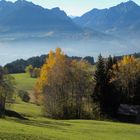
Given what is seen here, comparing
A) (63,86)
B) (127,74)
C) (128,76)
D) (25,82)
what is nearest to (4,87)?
(63,86)

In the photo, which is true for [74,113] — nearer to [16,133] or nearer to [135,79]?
[135,79]

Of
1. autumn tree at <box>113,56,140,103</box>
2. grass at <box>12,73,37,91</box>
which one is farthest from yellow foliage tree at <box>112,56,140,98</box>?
grass at <box>12,73,37,91</box>

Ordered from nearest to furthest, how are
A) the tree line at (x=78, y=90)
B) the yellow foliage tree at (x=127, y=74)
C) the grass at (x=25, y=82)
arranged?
1. the tree line at (x=78, y=90)
2. the yellow foliage tree at (x=127, y=74)
3. the grass at (x=25, y=82)

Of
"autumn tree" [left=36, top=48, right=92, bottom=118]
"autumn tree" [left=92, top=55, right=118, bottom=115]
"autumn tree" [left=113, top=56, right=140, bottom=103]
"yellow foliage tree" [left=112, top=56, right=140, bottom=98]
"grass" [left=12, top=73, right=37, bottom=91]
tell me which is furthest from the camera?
"grass" [left=12, top=73, right=37, bottom=91]

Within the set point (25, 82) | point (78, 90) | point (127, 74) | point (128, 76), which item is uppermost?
point (25, 82)

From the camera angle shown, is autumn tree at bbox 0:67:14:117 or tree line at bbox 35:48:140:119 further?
tree line at bbox 35:48:140:119

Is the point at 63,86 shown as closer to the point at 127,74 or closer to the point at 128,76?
the point at 127,74

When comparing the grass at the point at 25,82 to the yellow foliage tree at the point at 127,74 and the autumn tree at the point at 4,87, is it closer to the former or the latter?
the yellow foliage tree at the point at 127,74

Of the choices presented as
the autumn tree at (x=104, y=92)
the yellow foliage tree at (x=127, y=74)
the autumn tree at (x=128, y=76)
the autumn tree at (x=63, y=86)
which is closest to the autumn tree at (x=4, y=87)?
the autumn tree at (x=63, y=86)

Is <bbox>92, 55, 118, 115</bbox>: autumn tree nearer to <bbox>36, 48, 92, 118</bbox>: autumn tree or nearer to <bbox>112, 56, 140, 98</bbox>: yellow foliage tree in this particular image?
<bbox>36, 48, 92, 118</bbox>: autumn tree

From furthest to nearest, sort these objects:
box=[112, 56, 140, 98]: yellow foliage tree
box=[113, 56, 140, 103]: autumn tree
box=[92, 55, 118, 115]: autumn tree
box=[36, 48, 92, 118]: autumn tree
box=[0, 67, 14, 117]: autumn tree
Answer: box=[112, 56, 140, 98]: yellow foliage tree < box=[113, 56, 140, 103]: autumn tree < box=[92, 55, 118, 115]: autumn tree < box=[36, 48, 92, 118]: autumn tree < box=[0, 67, 14, 117]: autumn tree

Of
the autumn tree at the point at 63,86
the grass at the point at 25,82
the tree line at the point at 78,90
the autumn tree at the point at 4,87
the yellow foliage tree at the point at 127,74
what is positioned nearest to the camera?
the autumn tree at the point at 4,87

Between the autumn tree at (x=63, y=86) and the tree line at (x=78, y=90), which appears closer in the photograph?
the autumn tree at (x=63, y=86)

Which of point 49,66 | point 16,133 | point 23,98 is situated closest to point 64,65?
point 49,66
